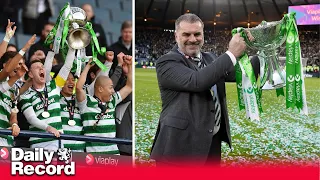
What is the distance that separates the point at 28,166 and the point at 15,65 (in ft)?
2.21

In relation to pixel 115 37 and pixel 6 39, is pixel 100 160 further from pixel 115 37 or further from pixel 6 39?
pixel 6 39

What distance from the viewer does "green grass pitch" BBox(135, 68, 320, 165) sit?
3.94m

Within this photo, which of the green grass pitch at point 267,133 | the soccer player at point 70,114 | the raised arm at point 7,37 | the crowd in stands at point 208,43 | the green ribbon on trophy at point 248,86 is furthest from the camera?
the green grass pitch at point 267,133

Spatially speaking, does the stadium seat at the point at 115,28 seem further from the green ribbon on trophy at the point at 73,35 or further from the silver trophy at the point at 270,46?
the silver trophy at the point at 270,46

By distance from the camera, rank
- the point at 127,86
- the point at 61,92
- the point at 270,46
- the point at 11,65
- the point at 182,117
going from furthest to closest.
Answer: the point at 127,86
the point at 61,92
the point at 11,65
the point at 270,46
the point at 182,117

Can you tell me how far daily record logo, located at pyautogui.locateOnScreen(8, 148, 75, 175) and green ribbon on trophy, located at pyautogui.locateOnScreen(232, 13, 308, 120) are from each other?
52.8 inches

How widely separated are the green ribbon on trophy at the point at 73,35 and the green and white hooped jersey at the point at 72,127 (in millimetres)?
243

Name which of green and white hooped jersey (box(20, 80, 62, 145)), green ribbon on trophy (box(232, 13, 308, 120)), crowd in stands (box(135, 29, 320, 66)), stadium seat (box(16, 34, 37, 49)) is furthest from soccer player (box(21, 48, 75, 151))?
green ribbon on trophy (box(232, 13, 308, 120))

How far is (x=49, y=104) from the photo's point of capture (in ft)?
11.5

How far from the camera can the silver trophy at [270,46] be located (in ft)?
8.92

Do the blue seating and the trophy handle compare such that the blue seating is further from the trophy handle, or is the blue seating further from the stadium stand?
the trophy handle

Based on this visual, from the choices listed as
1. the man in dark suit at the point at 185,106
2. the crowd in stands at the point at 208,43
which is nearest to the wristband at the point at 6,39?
the crowd in stands at the point at 208,43

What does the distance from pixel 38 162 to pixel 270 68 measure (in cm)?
166

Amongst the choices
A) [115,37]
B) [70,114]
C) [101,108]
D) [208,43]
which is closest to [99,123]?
[101,108]
